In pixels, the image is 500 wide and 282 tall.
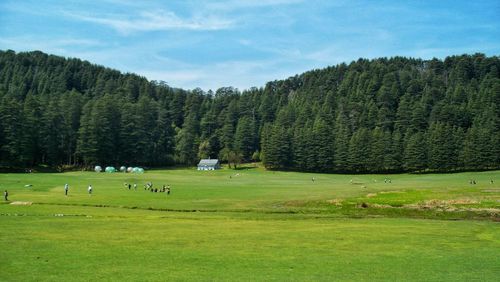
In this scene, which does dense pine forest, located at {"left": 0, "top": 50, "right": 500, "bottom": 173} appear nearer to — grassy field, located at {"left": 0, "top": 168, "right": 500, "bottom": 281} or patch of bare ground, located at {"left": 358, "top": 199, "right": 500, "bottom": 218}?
patch of bare ground, located at {"left": 358, "top": 199, "right": 500, "bottom": 218}

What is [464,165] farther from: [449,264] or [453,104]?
[449,264]

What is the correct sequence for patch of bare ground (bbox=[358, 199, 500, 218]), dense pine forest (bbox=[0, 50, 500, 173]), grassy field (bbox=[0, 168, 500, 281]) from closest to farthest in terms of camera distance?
grassy field (bbox=[0, 168, 500, 281]) < patch of bare ground (bbox=[358, 199, 500, 218]) < dense pine forest (bbox=[0, 50, 500, 173])

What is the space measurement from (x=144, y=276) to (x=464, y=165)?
5386 inches

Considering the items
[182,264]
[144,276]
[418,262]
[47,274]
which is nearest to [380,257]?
[418,262]

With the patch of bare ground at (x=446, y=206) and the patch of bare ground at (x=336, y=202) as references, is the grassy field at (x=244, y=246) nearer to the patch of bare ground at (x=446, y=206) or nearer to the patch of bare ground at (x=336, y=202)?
the patch of bare ground at (x=446, y=206)

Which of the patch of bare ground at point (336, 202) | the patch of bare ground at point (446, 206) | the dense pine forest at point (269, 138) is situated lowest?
the patch of bare ground at point (336, 202)

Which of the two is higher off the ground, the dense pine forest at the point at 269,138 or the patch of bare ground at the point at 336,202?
the dense pine forest at the point at 269,138

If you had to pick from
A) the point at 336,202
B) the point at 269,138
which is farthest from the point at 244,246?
the point at 269,138

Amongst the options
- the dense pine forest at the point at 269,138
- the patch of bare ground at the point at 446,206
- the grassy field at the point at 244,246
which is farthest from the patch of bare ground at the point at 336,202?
the dense pine forest at the point at 269,138

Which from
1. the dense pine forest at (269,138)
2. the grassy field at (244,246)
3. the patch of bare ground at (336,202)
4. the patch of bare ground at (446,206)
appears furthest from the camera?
the dense pine forest at (269,138)

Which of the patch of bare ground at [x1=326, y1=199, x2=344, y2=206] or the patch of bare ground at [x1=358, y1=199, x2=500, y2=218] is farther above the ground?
the patch of bare ground at [x1=358, y1=199, x2=500, y2=218]

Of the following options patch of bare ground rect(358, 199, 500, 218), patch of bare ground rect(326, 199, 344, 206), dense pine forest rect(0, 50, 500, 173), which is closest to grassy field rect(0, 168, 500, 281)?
patch of bare ground rect(358, 199, 500, 218)

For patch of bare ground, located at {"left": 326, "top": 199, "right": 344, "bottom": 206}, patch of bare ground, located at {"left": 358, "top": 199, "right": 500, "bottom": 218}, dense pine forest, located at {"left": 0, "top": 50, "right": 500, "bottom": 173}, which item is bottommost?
patch of bare ground, located at {"left": 326, "top": 199, "right": 344, "bottom": 206}

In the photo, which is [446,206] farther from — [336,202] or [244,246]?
[244,246]
